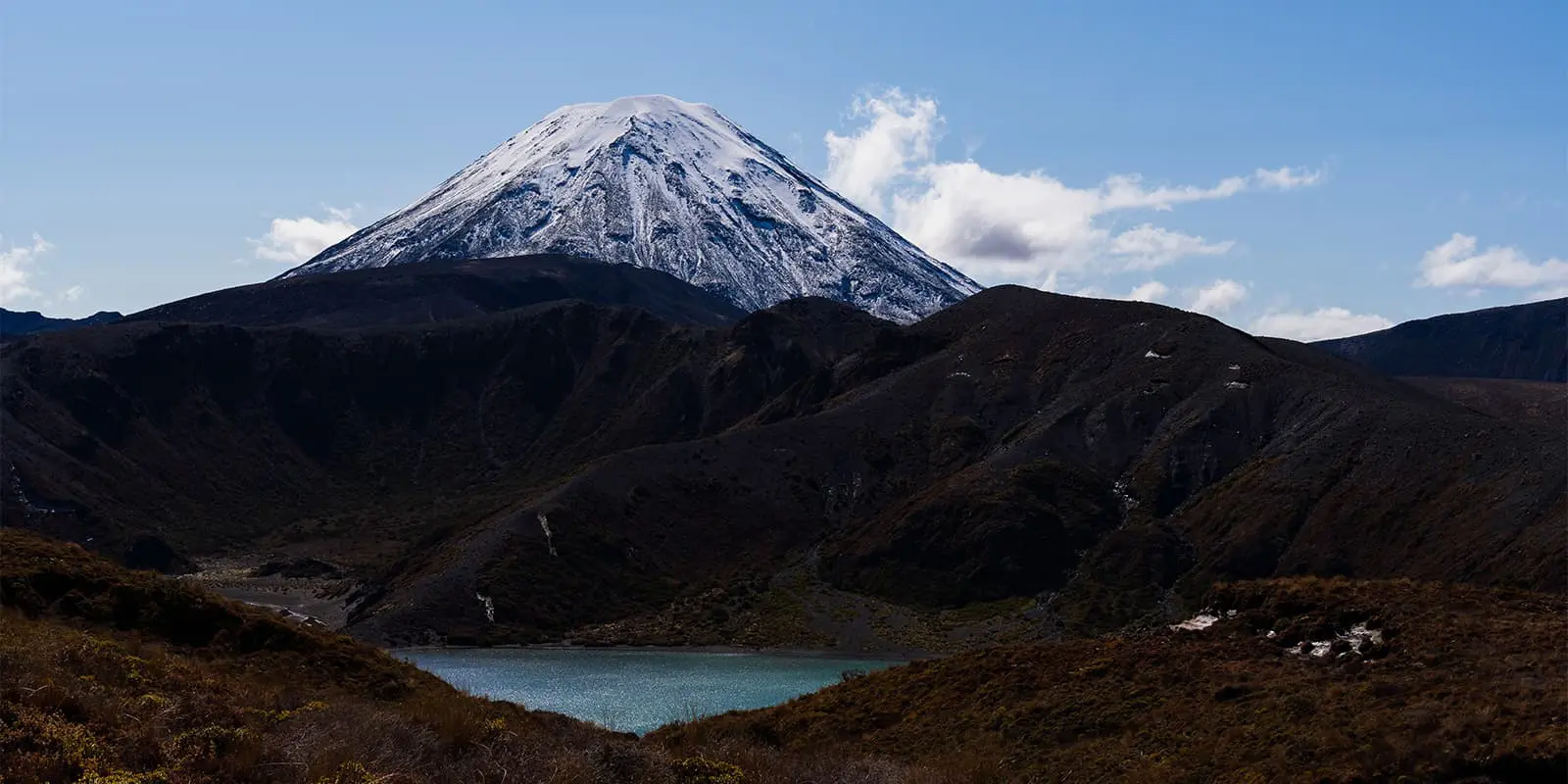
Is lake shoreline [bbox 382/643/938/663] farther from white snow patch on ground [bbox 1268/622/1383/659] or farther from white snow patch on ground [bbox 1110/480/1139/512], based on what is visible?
white snow patch on ground [bbox 1268/622/1383/659]

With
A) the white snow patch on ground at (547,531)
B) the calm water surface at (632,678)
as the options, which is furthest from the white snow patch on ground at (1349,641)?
the white snow patch on ground at (547,531)

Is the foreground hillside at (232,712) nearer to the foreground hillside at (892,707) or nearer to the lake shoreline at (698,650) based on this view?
the foreground hillside at (892,707)

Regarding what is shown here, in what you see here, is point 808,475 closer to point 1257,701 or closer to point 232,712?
point 1257,701

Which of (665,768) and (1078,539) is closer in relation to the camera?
(665,768)

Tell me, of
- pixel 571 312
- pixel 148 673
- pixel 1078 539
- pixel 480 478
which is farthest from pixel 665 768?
pixel 571 312

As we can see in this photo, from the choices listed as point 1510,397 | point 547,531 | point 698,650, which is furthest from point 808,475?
point 1510,397

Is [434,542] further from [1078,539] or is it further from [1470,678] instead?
[1470,678]
